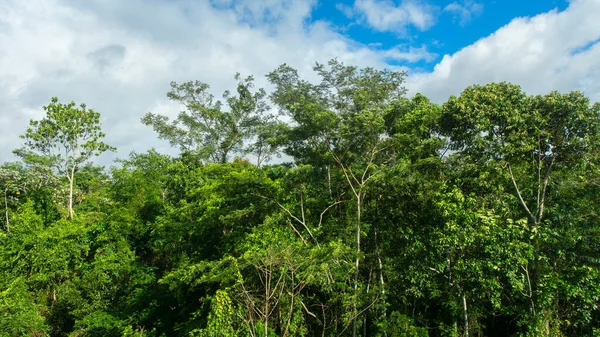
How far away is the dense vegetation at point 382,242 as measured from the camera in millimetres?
9180

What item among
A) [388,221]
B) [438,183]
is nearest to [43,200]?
[388,221]

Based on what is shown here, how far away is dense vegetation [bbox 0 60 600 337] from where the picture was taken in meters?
9.18

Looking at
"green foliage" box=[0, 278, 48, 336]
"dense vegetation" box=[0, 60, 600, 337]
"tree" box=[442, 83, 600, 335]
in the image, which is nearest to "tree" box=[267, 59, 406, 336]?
"dense vegetation" box=[0, 60, 600, 337]

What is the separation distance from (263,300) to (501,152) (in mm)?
6974

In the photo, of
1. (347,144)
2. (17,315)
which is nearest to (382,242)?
(347,144)

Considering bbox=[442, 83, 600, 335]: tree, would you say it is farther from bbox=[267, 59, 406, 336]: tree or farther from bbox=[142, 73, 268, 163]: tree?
bbox=[142, 73, 268, 163]: tree

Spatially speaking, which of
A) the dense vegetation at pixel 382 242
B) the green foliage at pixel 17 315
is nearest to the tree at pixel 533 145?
the dense vegetation at pixel 382 242

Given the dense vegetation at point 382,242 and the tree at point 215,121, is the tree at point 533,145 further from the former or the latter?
the tree at point 215,121

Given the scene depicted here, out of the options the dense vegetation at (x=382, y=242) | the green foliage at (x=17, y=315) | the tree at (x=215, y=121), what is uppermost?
the tree at (x=215, y=121)

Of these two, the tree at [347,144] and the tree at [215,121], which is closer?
the tree at [347,144]

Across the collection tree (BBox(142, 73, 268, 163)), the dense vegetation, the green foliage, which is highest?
tree (BBox(142, 73, 268, 163))

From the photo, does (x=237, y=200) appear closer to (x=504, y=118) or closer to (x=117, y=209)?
(x=504, y=118)

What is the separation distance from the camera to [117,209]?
19.2m

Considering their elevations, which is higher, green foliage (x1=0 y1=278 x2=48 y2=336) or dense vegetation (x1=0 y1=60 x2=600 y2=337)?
dense vegetation (x1=0 y1=60 x2=600 y2=337)
